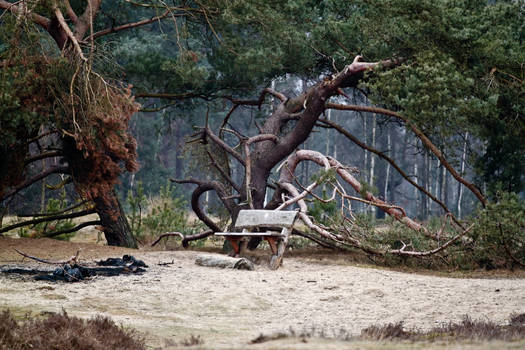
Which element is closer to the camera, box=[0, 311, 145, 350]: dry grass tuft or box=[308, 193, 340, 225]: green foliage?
box=[0, 311, 145, 350]: dry grass tuft

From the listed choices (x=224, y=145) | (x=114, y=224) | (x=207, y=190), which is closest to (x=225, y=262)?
(x=114, y=224)

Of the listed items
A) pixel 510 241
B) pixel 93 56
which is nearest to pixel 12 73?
pixel 93 56

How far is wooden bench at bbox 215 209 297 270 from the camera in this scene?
36.8 feet

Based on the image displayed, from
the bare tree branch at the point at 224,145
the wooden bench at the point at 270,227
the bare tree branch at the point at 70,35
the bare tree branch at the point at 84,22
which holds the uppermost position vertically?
the bare tree branch at the point at 84,22

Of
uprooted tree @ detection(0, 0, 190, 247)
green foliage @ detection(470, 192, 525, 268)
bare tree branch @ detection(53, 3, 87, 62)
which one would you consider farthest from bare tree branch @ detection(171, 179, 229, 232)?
green foliage @ detection(470, 192, 525, 268)

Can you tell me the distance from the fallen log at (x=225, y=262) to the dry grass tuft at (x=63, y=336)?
5356 mm

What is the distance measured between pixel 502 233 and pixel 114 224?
790cm

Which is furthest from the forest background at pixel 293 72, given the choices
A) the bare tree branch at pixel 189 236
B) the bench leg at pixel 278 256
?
the bench leg at pixel 278 256

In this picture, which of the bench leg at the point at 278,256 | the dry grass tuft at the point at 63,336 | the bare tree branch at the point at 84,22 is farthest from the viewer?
the bare tree branch at the point at 84,22

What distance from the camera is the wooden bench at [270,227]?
442 inches

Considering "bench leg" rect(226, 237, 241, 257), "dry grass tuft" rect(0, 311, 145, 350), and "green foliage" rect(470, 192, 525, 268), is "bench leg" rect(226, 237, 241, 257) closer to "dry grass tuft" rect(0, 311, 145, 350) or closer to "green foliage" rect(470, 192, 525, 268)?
"green foliage" rect(470, 192, 525, 268)

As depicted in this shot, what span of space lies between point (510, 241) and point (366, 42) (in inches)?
204

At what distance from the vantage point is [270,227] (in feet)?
39.0

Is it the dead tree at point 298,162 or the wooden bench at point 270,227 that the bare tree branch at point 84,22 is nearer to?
the dead tree at point 298,162
